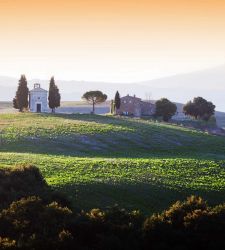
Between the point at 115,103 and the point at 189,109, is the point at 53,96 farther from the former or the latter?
the point at 189,109

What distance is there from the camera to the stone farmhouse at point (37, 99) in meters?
112

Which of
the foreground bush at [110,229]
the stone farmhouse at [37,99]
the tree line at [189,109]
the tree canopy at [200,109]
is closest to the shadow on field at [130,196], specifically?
the foreground bush at [110,229]

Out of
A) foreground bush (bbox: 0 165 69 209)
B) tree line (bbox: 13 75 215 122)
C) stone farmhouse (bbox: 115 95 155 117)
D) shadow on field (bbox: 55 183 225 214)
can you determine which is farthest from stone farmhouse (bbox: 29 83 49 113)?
foreground bush (bbox: 0 165 69 209)

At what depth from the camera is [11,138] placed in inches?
2525

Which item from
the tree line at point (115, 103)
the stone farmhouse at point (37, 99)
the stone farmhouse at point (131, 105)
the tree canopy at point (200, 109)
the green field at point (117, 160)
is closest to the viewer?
the green field at point (117, 160)

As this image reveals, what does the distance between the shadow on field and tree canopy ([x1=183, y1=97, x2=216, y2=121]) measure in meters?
88.8

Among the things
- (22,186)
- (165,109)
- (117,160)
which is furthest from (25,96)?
(22,186)

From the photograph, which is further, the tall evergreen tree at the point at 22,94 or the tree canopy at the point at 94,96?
the tree canopy at the point at 94,96

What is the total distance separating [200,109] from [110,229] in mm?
109693

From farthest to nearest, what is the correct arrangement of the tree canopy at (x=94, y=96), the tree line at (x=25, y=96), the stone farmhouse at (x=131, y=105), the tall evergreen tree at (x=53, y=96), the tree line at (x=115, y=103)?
the stone farmhouse at (x=131, y=105), the tree canopy at (x=94, y=96), the tall evergreen tree at (x=53, y=96), the tree line at (x=115, y=103), the tree line at (x=25, y=96)

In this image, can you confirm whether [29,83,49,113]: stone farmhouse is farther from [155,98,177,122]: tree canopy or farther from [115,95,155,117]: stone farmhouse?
[155,98,177,122]: tree canopy

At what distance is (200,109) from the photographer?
124938mm

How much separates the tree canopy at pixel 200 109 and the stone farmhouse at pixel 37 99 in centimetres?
3563

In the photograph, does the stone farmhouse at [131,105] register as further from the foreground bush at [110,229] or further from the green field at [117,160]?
the foreground bush at [110,229]
